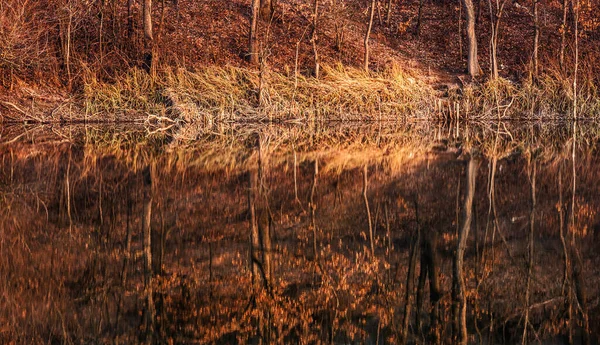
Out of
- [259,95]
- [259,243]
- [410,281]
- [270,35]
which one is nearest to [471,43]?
[270,35]

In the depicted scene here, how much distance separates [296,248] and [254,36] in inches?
1022

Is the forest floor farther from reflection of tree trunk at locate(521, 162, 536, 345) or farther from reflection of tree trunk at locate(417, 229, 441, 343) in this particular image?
reflection of tree trunk at locate(417, 229, 441, 343)

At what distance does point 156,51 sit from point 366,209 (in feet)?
70.8

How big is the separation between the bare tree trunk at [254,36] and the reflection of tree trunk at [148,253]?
62.7 ft

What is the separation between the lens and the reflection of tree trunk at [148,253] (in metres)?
6.92

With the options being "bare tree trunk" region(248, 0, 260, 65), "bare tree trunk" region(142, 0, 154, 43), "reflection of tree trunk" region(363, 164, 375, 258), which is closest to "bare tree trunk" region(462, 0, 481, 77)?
"bare tree trunk" region(248, 0, 260, 65)

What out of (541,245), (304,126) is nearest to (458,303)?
(541,245)

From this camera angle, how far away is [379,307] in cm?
760

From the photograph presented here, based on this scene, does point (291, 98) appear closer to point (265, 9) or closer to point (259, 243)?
point (265, 9)

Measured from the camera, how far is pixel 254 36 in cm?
3506

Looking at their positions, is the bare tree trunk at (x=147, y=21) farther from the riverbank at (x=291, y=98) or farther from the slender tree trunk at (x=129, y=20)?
the riverbank at (x=291, y=98)

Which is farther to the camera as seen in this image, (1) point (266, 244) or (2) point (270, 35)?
(2) point (270, 35)

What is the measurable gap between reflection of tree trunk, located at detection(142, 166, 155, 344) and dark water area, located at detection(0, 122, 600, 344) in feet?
0.10

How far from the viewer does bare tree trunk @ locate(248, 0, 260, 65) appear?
33969mm
